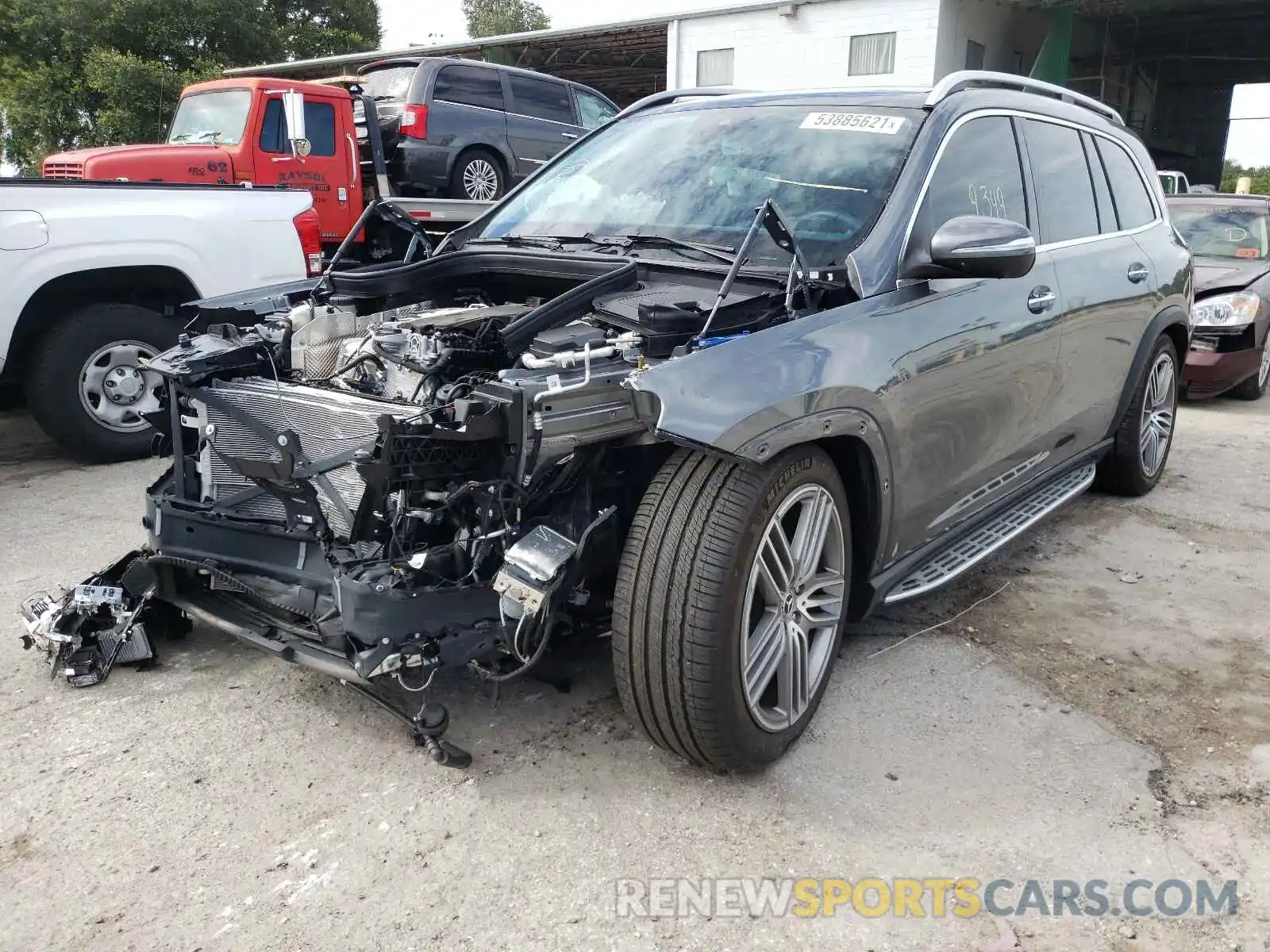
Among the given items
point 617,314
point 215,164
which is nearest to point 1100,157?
point 617,314

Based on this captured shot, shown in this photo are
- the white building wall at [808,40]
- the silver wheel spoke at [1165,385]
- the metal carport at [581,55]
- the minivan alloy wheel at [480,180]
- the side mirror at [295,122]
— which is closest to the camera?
the silver wheel spoke at [1165,385]

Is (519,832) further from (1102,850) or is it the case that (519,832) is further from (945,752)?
(1102,850)

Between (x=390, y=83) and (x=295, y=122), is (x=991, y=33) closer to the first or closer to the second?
(x=390, y=83)

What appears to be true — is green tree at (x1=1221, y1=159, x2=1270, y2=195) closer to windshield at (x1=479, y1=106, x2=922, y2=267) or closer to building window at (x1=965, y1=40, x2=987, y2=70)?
building window at (x1=965, y1=40, x2=987, y2=70)

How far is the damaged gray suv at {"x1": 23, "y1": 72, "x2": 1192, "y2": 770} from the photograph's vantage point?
2359 millimetres

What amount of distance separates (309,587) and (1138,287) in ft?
12.4

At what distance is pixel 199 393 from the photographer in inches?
117

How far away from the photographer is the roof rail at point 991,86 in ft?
11.0

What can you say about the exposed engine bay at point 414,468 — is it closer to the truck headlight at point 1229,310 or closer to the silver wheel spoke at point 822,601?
the silver wheel spoke at point 822,601

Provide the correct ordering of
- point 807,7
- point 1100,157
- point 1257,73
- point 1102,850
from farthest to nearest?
point 1257,73, point 807,7, point 1100,157, point 1102,850

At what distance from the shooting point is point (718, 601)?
2.34m

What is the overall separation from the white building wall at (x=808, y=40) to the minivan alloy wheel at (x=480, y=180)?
572 centimetres

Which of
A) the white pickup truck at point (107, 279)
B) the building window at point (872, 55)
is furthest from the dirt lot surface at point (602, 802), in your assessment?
the building window at point (872, 55)

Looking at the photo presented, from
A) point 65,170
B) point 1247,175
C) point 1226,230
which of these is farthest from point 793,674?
point 1247,175
